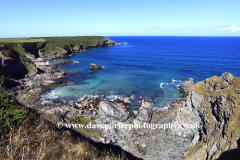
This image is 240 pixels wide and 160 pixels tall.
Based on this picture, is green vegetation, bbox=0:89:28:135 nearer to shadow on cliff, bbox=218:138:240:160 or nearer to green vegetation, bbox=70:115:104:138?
green vegetation, bbox=70:115:104:138

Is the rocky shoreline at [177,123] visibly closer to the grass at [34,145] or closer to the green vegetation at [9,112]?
the green vegetation at [9,112]

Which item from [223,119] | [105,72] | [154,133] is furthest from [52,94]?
[223,119]

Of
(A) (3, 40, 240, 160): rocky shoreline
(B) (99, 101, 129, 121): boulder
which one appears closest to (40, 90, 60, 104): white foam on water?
(A) (3, 40, 240, 160): rocky shoreline

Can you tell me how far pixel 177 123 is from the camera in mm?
Answer: 27391

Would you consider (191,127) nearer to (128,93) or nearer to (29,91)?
(128,93)

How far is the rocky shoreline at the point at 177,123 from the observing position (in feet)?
58.4

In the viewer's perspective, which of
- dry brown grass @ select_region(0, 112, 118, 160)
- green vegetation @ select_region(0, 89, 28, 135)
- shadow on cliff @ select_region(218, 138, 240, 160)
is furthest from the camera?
shadow on cliff @ select_region(218, 138, 240, 160)

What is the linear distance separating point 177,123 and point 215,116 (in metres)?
8.87

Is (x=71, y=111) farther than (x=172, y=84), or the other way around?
(x=172, y=84)

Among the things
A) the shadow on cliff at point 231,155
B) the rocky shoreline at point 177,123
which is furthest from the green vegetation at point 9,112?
the shadow on cliff at point 231,155

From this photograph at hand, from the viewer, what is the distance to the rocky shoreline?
17.8 m

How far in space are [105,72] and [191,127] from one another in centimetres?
5470

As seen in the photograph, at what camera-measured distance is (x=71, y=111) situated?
119 ft

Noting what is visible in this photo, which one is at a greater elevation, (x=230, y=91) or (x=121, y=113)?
(x=230, y=91)
